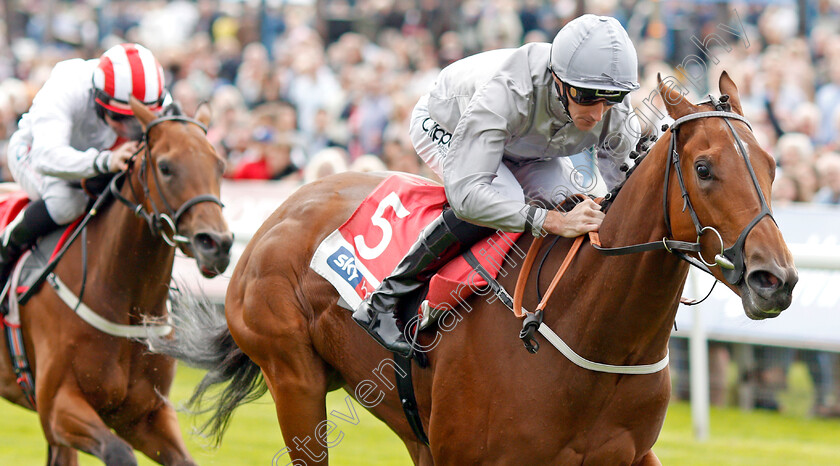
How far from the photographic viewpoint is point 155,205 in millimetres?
4727

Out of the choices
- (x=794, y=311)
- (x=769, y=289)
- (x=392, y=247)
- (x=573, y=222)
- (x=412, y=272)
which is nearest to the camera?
(x=769, y=289)

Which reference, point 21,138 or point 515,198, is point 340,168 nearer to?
point 21,138

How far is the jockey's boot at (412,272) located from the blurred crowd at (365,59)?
12.3 feet

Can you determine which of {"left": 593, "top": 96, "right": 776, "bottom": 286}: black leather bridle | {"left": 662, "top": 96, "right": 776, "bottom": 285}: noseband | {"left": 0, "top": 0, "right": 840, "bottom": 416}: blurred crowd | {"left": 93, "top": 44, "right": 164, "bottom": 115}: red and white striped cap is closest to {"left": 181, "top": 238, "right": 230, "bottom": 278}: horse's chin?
{"left": 93, "top": 44, "right": 164, "bottom": 115}: red and white striped cap

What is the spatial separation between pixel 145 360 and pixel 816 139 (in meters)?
6.42

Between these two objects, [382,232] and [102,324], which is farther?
[102,324]

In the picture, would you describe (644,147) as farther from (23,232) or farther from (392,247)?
(23,232)

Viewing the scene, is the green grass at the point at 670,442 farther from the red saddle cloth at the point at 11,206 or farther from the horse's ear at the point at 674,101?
the horse's ear at the point at 674,101

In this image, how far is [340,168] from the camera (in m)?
8.53

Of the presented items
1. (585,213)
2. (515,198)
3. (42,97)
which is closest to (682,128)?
(585,213)

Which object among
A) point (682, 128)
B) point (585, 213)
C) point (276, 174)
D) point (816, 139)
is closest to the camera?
point (682, 128)

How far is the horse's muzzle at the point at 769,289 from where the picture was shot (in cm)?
272

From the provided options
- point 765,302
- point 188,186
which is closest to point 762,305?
point 765,302

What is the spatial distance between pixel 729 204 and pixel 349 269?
66.7 inches
